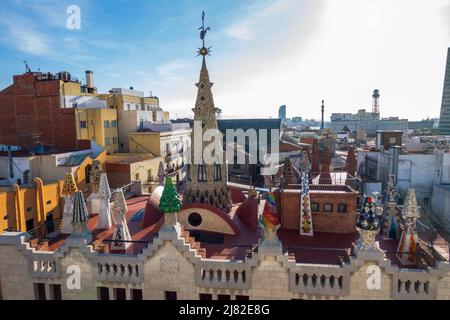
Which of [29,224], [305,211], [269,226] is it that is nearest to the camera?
[269,226]

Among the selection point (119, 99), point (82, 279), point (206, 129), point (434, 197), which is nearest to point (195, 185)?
point (206, 129)

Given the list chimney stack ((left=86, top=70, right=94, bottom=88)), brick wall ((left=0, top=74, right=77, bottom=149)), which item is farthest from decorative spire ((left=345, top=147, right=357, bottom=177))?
chimney stack ((left=86, top=70, right=94, bottom=88))

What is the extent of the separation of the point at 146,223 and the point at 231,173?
35095 millimetres

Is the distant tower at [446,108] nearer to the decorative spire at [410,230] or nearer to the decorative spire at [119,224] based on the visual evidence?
the decorative spire at [410,230]

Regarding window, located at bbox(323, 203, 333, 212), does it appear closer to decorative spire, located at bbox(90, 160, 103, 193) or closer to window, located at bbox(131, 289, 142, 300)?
window, located at bbox(131, 289, 142, 300)

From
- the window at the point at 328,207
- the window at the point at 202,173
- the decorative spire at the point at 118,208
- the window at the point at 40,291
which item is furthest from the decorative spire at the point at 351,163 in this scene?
the window at the point at 40,291

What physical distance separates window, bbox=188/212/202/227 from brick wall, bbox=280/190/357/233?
5238 millimetres

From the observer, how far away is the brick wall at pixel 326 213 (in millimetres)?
18641

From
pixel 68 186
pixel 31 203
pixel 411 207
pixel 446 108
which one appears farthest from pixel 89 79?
pixel 446 108

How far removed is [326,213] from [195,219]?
7830 mm

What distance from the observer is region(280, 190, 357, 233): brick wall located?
18.6 metres

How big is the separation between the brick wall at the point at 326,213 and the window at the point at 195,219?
206 inches

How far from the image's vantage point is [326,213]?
18797 millimetres

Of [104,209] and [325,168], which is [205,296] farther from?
[325,168]
